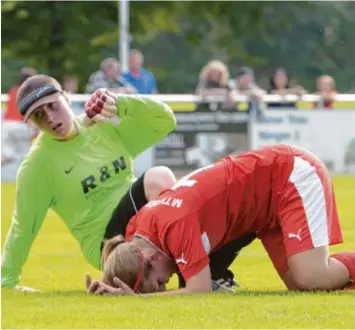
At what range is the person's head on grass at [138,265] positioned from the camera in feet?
25.9

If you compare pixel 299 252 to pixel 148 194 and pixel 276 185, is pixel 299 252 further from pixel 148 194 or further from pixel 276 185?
pixel 148 194

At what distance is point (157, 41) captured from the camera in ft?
172

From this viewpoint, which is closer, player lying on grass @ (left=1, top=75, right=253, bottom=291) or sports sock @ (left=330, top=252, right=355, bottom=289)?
sports sock @ (left=330, top=252, right=355, bottom=289)

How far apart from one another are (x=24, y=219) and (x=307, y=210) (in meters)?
2.23

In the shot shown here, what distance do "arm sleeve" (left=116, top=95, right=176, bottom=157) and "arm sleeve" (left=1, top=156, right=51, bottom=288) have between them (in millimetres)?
725

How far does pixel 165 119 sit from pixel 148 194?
0.94m

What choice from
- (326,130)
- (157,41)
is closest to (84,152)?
(326,130)

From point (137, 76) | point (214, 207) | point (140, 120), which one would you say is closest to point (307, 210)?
point (214, 207)

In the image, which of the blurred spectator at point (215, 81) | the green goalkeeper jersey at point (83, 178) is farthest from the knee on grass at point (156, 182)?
the blurred spectator at point (215, 81)

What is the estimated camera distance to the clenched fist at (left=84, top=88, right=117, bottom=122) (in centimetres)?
893

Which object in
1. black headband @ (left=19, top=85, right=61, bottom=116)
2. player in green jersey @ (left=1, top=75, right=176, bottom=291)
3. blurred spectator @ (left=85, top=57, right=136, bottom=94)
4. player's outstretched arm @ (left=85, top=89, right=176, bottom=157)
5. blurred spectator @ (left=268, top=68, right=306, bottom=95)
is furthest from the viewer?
blurred spectator @ (left=268, top=68, right=306, bottom=95)

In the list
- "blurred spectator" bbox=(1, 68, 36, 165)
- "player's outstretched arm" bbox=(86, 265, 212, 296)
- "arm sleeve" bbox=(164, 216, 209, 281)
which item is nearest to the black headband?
"player's outstretched arm" bbox=(86, 265, 212, 296)

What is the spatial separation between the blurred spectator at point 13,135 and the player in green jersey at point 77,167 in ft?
44.0

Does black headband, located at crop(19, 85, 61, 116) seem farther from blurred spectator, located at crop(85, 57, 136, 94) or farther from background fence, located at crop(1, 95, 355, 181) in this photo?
background fence, located at crop(1, 95, 355, 181)
